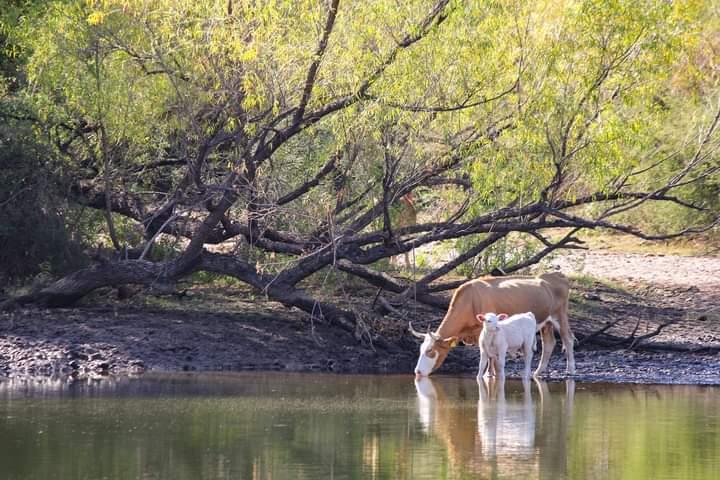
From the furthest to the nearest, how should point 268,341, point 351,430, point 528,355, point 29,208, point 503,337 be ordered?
point 29,208, point 268,341, point 528,355, point 503,337, point 351,430

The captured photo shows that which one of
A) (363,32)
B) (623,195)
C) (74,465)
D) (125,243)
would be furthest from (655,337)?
(74,465)

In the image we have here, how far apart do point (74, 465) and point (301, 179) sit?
388 inches

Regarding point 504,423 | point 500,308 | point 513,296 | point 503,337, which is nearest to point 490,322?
point 503,337

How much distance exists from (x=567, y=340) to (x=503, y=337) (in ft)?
5.33

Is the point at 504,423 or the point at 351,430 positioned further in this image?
the point at 504,423

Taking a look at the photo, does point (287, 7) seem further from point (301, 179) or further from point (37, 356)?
point (37, 356)

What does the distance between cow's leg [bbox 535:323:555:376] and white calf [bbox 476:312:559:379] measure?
0.49 metres

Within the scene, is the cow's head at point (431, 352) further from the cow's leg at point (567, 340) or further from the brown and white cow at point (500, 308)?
the cow's leg at point (567, 340)

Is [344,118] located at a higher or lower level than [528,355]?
higher

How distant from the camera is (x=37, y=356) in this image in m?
17.4

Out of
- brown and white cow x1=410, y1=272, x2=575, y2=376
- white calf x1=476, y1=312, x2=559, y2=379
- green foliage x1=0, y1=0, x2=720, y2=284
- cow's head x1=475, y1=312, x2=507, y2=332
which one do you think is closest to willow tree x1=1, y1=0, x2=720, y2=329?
green foliage x1=0, y1=0, x2=720, y2=284

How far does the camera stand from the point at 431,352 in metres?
17.3

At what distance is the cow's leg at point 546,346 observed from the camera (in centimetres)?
1795

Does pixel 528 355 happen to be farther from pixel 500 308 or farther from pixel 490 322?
pixel 500 308
